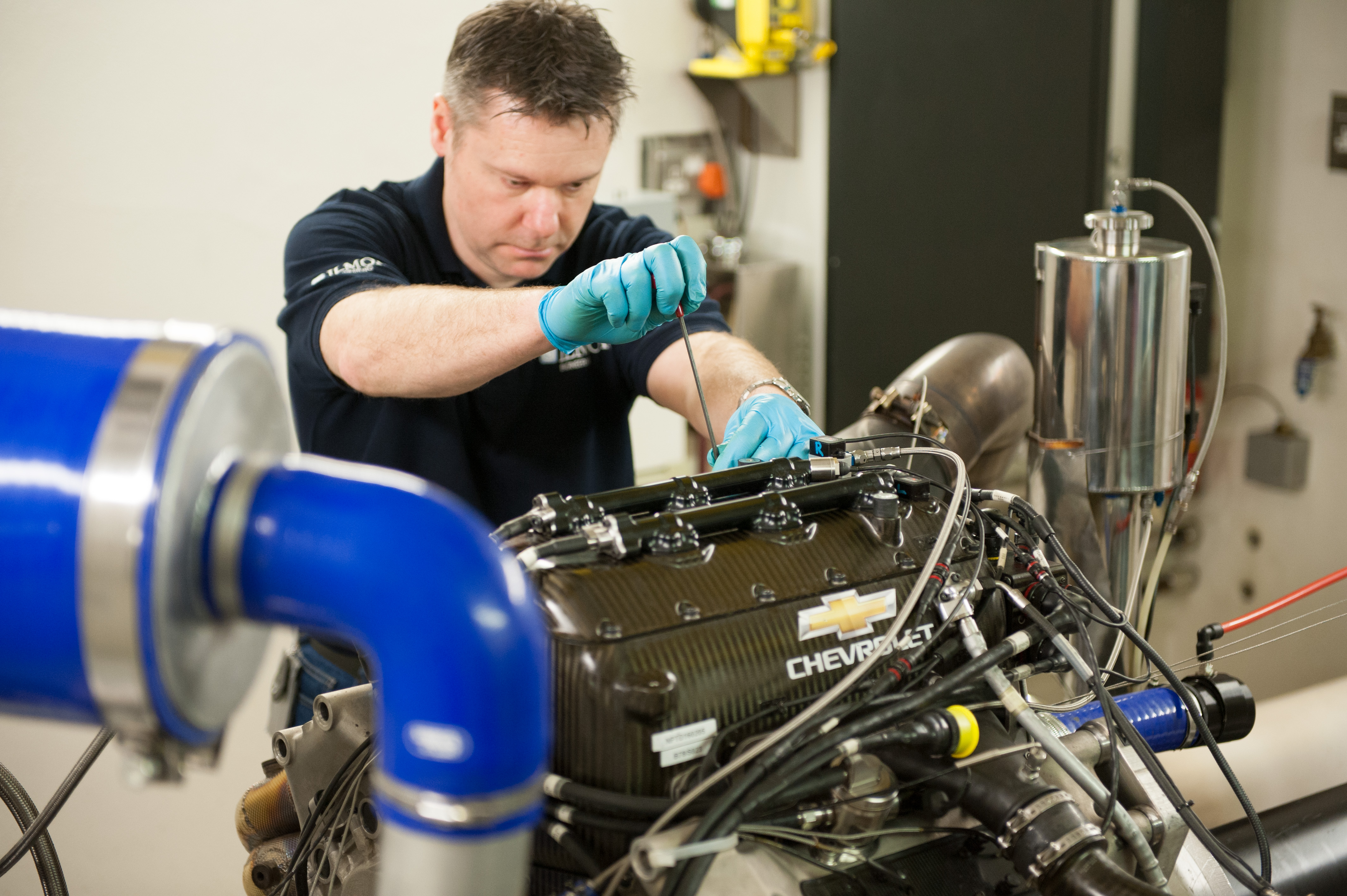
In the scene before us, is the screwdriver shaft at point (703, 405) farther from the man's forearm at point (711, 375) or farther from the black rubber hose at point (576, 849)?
the black rubber hose at point (576, 849)

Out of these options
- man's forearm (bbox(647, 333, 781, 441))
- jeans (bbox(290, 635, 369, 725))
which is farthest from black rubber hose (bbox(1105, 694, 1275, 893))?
jeans (bbox(290, 635, 369, 725))

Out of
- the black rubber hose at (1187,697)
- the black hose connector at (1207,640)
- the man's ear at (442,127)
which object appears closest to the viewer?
the black rubber hose at (1187,697)

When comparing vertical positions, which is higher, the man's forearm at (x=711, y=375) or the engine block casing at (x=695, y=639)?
the man's forearm at (x=711, y=375)

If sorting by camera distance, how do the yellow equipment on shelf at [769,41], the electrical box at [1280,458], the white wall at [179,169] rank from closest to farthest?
the white wall at [179,169] → the electrical box at [1280,458] → the yellow equipment on shelf at [769,41]

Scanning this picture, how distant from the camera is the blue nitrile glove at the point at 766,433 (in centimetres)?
129

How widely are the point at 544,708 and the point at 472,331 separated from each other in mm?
872

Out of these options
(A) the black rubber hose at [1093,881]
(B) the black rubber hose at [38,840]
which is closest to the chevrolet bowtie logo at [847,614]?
(A) the black rubber hose at [1093,881]

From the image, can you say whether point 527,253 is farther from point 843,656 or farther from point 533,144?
point 843,656

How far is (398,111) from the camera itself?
2.59 metres

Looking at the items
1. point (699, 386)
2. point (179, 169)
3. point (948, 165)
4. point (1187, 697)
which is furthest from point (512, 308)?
point (948, 165)

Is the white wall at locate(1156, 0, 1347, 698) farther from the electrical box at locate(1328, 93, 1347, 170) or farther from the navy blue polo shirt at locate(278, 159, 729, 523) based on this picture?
the navy blue polo shirt at locate(278, 159, 729, 523)

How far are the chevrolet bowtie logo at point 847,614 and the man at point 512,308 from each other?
1.30 feet

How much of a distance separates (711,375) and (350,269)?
49cm

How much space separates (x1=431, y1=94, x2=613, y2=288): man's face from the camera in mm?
1501
